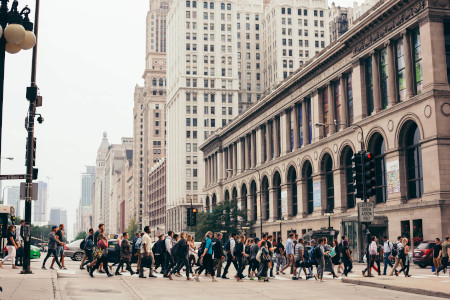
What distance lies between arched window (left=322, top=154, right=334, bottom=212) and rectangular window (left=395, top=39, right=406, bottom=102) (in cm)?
1414

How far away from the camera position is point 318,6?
138000mm

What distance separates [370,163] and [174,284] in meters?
8.87

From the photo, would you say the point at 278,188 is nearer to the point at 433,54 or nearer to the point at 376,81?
the point at 376,81

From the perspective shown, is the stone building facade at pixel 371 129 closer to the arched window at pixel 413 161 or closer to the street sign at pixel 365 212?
the arched window at pixel 413 161

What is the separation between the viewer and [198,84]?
129m

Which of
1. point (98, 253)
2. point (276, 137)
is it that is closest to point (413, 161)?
point (98, 253)

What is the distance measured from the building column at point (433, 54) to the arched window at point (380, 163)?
824 centimetres

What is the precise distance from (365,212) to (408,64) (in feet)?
84.0

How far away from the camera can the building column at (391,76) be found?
48.7m

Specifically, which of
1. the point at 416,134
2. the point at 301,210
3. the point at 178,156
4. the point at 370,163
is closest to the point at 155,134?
the point at 178,156

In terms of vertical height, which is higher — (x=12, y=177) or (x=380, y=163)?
(x=380, y=163)

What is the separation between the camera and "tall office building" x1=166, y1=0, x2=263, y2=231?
128 m

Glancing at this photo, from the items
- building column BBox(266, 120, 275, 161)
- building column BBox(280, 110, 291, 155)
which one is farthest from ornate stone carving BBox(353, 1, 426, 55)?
building column BBox(266, 120, 275, 161)

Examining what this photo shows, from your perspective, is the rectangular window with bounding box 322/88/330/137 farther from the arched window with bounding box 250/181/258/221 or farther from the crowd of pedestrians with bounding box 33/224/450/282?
the crowd of pedestrians with bounding box 33/224/450/282
